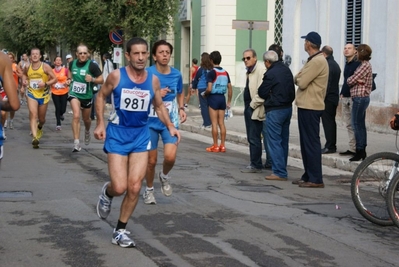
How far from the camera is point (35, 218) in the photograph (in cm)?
909

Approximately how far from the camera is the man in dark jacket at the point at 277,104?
502 inches

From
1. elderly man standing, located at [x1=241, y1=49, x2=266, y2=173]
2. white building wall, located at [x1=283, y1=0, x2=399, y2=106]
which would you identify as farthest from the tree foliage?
elderly man standing, located at [x1=241, y1=49, x2=266, y2=173]

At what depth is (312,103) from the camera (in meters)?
12.2

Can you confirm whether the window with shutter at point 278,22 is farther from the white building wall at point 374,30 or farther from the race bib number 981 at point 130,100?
the race bib number 981 at point 130,100

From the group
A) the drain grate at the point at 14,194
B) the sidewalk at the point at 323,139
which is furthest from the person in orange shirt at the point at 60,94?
the drain grate at the point at 14,194

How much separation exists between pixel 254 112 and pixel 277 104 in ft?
3.38

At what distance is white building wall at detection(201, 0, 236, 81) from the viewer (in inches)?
1281

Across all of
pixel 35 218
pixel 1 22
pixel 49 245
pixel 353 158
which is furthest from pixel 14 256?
pixel 1 22

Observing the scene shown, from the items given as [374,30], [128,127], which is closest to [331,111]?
[374,30]

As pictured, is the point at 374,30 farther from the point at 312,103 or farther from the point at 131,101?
the point at 131,101

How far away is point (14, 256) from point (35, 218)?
176cm

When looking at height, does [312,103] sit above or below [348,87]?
above

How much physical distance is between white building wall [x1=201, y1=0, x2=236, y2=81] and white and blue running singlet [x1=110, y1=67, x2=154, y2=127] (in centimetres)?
2445

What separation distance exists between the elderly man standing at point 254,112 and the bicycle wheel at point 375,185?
4248 mm
